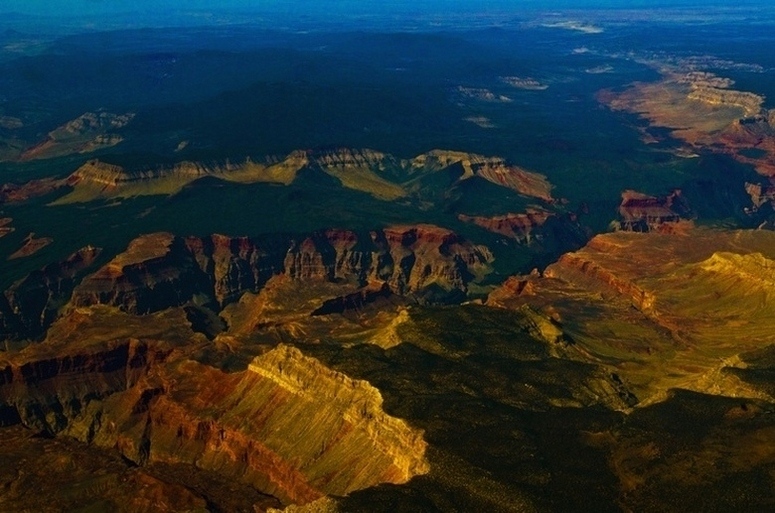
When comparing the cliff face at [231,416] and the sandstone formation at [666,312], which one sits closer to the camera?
the cliff face at [231,416]

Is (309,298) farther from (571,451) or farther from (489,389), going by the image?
(571,451)

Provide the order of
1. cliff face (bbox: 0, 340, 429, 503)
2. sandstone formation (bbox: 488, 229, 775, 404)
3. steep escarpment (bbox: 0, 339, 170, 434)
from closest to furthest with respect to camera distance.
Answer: cliff face (bbox: 0, 340, 429, 503)
steep escarpment (bbox: 0, 339, 170, 434)
sandstone formation (bbox: 488, 229, 775, 404)

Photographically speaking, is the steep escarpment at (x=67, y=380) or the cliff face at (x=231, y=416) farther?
the steep escarpment at (x=67, y=380)

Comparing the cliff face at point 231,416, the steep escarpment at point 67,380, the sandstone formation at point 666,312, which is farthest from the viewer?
the sandstone formation at point 666,312

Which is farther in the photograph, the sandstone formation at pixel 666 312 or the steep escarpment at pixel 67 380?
the sandstone formation at pixel 666 312

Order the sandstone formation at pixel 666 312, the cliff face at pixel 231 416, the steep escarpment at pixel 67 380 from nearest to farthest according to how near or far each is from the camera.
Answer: the cliff face at pixel 231 416 < the steep escarpment at pixel 67 380 < the sandstone formation at pixel 666 312

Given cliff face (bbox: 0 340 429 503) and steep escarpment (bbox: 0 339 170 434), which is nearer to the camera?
cliff face (bbox: 0 340 429 503)

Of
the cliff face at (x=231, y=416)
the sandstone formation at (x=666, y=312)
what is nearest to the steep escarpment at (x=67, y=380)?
the cliff face at (x=231, y=416)

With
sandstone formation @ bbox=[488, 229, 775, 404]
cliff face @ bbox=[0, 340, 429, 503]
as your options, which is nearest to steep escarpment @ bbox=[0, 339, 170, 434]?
cliff face @ bbox=[0, 340, 429, 503]

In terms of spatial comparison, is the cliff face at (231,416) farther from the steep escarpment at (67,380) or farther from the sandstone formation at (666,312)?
the sandstone formation at (666,312)

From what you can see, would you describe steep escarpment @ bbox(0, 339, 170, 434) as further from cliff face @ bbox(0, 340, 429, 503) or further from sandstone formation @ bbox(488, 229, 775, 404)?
sandstone formation @ bbox(488, 229, 775, 404)

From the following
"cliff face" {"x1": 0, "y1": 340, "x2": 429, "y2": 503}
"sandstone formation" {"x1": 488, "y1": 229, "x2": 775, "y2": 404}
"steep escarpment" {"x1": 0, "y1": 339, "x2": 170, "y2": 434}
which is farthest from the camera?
"sandstone formation" {"x1": 488, "y1": 229, "x2": 775, "y2": 404}

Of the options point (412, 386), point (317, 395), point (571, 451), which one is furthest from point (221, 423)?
point (571, 451)
